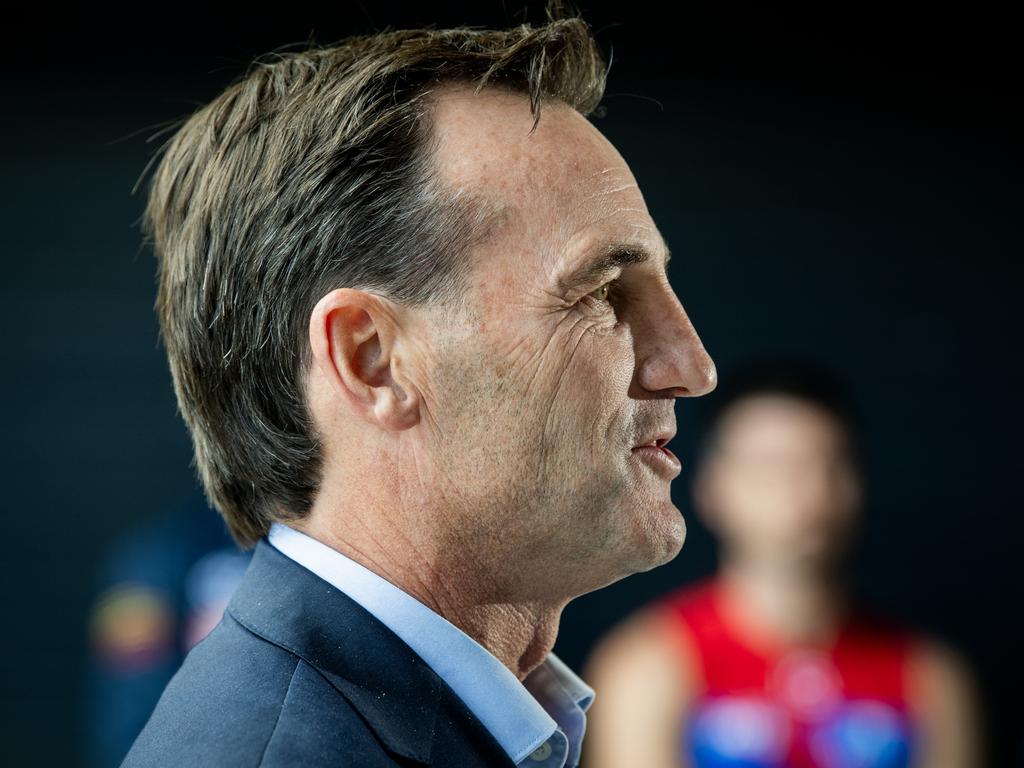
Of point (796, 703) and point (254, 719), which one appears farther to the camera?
point (796, 703)

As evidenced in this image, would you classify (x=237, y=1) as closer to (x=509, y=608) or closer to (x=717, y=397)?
(x=717, y=397)

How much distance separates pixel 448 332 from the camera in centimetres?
116

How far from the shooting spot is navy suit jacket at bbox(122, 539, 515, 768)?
0.95 metres

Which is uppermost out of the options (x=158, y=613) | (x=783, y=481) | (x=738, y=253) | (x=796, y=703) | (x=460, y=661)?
(x=460, y=661)

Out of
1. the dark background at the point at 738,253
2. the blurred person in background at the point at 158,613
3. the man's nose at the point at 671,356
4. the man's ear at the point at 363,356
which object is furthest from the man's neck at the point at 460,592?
the dark background at the point at 738,253

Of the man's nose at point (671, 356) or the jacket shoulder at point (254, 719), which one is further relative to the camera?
the man's nose at point (671, 356)

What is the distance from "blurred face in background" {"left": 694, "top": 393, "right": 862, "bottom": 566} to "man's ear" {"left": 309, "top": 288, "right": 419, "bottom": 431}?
1.85 metres

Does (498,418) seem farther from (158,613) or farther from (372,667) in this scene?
(158,613)

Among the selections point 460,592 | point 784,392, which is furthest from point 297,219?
point 784,392

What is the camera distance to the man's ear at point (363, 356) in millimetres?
1147

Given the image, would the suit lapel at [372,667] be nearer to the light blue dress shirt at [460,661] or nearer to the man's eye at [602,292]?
the light blue dress shirt at [460,661]

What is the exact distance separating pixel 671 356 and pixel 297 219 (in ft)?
1.33

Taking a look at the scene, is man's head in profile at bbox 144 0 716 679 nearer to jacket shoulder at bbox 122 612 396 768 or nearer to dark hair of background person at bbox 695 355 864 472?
jacket shoulder at bbox 122 612 396 768

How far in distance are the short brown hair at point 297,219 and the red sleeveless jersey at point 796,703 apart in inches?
68.5
